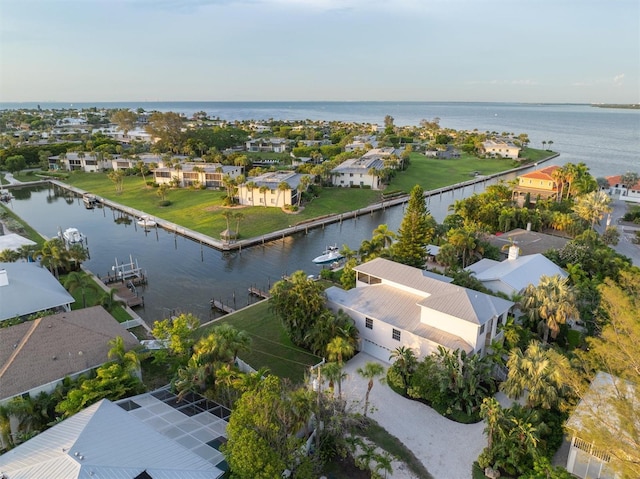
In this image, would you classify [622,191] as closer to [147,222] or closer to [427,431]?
[427,431]

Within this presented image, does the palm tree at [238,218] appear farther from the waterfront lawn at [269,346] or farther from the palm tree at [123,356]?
the palm tree at [123,356]

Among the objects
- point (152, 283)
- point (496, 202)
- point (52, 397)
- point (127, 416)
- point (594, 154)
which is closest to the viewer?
point (127, 416)

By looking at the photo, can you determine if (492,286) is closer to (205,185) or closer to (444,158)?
(205,185)

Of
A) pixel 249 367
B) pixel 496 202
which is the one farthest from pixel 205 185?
pixel 249 367

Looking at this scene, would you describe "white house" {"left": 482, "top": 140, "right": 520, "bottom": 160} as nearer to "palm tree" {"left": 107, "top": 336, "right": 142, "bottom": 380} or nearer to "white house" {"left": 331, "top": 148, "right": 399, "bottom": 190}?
"white house" {"left": 331, "top": 148, "right": 399, "bottom": 190}

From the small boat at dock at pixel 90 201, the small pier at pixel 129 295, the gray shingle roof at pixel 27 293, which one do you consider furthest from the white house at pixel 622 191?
the small boat at dock at pixel 90 201

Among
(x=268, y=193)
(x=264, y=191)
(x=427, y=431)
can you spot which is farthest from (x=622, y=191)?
(x=427, y=431)
